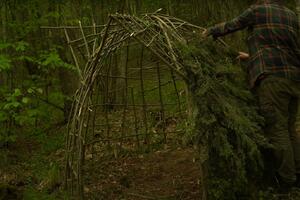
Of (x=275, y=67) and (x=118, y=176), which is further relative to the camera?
(x=118, y=176)

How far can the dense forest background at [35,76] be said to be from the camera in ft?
22.6

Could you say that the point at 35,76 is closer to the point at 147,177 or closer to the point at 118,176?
the point at 118,176

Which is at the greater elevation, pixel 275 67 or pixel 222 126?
pixel 275 67

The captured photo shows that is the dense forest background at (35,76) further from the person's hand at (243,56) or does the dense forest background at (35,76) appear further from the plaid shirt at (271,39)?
the plaid shirt at (271,39)

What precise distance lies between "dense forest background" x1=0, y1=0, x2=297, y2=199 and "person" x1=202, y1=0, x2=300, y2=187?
1830mm

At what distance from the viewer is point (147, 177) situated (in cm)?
610

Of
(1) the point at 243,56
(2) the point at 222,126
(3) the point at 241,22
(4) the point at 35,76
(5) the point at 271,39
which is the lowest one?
(2) the point at 222,126

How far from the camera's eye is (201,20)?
1247cm

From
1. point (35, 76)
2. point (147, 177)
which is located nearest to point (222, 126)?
point (147, 177)

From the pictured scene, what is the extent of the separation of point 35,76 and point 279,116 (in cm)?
414

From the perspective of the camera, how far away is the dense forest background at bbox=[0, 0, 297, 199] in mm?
6887

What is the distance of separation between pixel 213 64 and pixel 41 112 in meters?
3.21

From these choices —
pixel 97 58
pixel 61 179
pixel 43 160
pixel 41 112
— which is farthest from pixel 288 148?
pixel 43 160

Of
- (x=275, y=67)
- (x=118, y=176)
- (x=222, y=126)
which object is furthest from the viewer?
(x=118, y=176)
